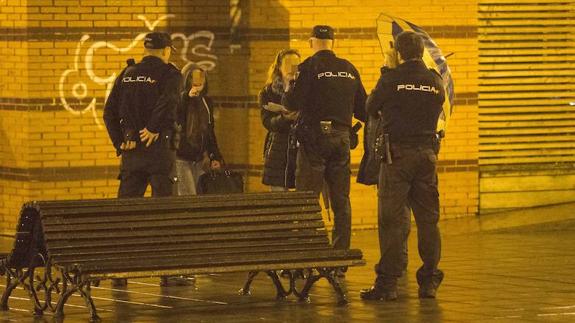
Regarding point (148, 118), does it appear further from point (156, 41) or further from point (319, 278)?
point (319, 278)

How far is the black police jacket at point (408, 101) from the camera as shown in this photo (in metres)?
12.0

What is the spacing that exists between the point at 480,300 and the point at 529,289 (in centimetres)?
73

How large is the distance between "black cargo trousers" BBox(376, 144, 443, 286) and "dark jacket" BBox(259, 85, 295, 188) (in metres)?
1.87

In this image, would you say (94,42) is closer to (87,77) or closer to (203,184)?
(87,77)

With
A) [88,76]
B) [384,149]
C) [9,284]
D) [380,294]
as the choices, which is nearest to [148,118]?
[9,284]

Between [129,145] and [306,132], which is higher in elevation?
[306,132]

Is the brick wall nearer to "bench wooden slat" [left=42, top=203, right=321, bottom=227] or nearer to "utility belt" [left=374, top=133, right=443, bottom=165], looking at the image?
"utility belt" [left=374, top=133, right=443, bottom=165]

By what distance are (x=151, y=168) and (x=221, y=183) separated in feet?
4.40

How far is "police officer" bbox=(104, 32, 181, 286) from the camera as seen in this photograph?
13164 millimetres

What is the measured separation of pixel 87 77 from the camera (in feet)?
54.9

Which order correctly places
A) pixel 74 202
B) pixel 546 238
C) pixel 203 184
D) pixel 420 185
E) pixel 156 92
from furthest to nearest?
1. pixel 546 238
2. pixel 203 184
3. pixel 156 92
4. pixel 420 185
5. pixel 74 202

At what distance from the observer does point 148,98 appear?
43.3 ft

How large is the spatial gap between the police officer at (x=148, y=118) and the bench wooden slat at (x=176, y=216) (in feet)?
5.08

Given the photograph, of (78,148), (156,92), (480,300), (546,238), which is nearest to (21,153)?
(78,148)
